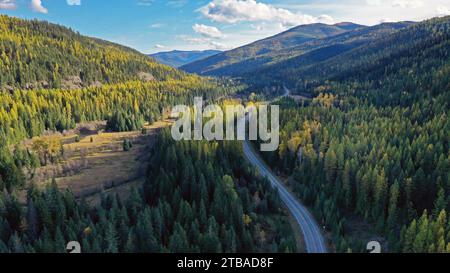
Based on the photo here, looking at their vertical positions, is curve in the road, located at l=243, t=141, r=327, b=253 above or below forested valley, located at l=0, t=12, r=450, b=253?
below

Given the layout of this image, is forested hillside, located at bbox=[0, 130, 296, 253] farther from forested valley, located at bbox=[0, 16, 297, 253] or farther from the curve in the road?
the curve in the road

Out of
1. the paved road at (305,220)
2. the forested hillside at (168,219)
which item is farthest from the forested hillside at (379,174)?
the forested hillside at (168,219)

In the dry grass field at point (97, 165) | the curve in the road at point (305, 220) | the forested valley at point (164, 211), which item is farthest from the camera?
the dry grass field at point (97, 165)

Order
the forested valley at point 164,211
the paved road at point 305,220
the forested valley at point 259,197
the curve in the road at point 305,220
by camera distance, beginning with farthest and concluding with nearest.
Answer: the paved road at point 305,220
the curve in the road at point 305,220
the forested valley at point 259,197
the forested valley at point 164,211

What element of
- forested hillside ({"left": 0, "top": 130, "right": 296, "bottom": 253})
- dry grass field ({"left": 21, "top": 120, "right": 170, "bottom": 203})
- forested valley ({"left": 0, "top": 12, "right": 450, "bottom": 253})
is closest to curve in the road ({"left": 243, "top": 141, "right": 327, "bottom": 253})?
forested valley ({"left": 0, "top": 12, "right": 450, "bottom": 253})

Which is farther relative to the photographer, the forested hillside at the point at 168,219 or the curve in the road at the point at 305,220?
the curve in the road at the point at 305,220

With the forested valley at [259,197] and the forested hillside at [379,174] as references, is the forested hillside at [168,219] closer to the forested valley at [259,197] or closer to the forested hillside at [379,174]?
the forested valley at [259,197]

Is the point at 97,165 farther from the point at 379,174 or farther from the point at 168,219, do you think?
the point at 379,174

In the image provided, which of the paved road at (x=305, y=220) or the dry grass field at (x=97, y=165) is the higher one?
the dry grass field at (x=97, y=165)

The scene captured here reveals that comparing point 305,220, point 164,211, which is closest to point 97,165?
point 164,211

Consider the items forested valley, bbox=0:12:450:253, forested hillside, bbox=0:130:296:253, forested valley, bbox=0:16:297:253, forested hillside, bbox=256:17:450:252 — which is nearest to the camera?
forested hillside, bbox=0:130:296:253

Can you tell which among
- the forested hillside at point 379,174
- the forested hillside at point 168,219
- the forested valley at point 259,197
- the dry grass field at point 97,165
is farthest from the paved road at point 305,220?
the dry grass field at point 97,165
